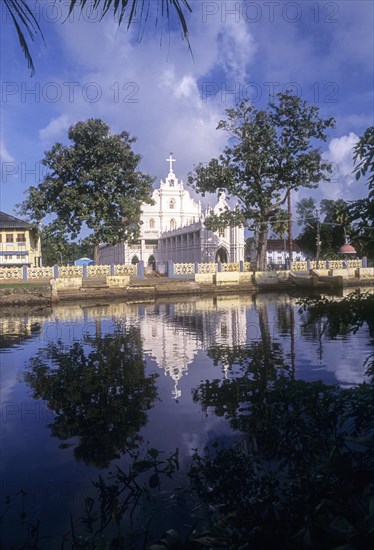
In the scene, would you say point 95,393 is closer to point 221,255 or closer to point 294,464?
point 294,464

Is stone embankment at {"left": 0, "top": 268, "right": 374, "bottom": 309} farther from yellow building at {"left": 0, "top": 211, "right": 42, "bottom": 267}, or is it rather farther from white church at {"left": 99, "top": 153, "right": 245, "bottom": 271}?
white church at {"left": 99, "top": 153, "right": 245, "bottom": 271}

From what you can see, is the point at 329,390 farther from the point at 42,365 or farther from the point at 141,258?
the point at 141,258

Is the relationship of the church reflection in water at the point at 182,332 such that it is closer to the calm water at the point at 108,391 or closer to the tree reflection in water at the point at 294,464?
the calm water at the point at 108,391

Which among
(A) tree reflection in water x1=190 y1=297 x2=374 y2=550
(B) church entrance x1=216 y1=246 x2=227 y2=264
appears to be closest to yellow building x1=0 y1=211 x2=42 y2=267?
(B) church entrance x1=216 y1=246 x2=227 y2=264

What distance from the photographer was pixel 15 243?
39.9m

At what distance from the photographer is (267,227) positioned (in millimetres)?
33031

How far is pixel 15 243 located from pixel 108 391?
1407 inches

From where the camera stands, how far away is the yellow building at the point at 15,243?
3978cm

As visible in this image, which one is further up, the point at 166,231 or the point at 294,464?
the point at 166,231

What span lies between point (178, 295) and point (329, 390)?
25.5 meters

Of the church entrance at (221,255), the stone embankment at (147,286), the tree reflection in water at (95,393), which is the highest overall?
the church entrance at (221,255)

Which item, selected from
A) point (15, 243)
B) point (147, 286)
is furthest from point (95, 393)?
point (15, 243)

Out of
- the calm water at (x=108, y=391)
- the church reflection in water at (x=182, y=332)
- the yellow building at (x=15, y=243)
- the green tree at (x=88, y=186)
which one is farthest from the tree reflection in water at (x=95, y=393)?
the yellow building at (x=15, y=243)

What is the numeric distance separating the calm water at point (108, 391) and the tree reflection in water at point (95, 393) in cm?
2
